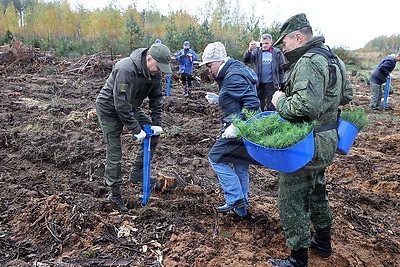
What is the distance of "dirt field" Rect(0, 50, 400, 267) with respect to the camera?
9.59 feet

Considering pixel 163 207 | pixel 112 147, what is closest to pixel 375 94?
pixel 163 207

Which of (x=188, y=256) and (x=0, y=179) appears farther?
(x=0, y=179)

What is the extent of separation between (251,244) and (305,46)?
1938 mm

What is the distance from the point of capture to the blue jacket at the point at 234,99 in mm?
3209

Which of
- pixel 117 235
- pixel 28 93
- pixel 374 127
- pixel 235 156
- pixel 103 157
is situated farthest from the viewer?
pixel 28 93

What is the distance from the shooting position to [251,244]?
3.20 meters

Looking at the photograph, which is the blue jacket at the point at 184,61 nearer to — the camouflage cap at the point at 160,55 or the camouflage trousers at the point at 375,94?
the camouflage trousers at the point at 375,94

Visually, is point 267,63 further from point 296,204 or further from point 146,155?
point 296,204

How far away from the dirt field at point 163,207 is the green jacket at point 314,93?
1.20 metres

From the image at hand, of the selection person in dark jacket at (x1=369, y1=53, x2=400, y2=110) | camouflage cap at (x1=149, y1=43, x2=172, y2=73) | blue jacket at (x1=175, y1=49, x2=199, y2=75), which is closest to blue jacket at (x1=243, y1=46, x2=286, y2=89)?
camouflage cap at (x1=149, y1=43, x2=172, y2=73)

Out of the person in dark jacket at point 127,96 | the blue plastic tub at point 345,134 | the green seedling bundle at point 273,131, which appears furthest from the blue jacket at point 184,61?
the blue plastic tub at point 345,134

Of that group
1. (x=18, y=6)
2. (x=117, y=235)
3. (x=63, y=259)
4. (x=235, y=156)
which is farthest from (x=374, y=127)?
(x=18, y=6)

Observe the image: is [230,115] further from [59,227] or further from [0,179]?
[0,179]

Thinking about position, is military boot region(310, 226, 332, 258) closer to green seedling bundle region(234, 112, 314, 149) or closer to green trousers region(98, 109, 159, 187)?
green seedling bundle region(234, 112, 314, 149)
